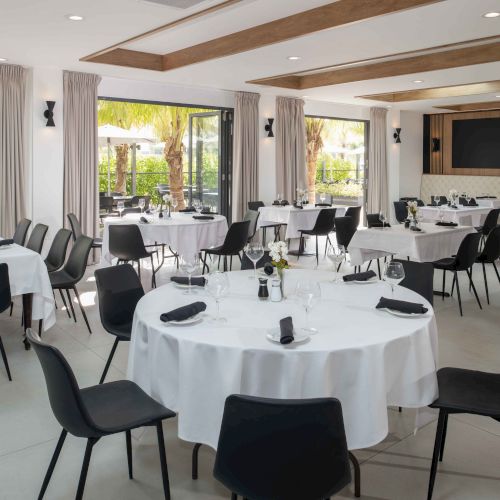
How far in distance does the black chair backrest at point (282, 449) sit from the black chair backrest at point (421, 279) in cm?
208

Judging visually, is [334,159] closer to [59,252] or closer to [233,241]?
[233,241]

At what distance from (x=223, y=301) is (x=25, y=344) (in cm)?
245

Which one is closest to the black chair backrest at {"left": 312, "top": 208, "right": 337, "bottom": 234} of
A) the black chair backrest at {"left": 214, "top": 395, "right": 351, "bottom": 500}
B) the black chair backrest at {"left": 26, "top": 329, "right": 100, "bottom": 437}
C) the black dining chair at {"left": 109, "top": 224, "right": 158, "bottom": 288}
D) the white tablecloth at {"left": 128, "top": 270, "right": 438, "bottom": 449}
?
the black dining chair at {"left": 109, "top": 224, "right": 158, "bottom": 288}

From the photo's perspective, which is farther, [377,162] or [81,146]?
[377,162]

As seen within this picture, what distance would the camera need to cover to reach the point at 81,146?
877cm

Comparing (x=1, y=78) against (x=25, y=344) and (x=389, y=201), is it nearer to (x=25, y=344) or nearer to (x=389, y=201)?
(x=25, y=344)

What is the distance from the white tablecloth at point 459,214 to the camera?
955 cm

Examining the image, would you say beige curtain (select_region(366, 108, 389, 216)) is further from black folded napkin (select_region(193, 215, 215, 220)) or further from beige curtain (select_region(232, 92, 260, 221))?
black folded napkin (select_region(193, 215, 215, 220))

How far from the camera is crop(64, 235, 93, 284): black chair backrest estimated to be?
5176 mm

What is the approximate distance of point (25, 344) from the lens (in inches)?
193

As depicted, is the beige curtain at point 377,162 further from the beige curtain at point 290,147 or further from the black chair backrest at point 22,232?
the black chair backrest at point 22,232

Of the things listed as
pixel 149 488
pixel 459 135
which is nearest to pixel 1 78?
pixel 149 488

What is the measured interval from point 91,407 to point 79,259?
2899mm

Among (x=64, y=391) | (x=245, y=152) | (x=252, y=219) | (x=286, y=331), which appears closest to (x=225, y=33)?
(x=252, y=219)
